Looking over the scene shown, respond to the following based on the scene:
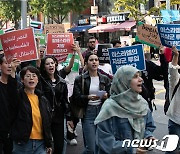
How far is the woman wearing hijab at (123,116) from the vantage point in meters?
3.47

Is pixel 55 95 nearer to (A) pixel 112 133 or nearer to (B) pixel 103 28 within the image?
(A) pixel 112 133

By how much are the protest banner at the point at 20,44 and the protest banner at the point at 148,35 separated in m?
1.86

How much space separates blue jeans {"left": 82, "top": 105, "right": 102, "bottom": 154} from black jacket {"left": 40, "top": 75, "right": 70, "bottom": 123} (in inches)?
12.0

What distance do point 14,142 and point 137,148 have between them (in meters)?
1.65

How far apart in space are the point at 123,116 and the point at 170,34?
2.14 m

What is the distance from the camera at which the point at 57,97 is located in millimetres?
5668

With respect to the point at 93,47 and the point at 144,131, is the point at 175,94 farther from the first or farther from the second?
the point at 93,47

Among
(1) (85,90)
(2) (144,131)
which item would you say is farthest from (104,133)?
(1) (85,90)

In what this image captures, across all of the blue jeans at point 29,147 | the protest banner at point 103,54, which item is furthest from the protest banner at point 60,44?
the blue jeans at point 29,147

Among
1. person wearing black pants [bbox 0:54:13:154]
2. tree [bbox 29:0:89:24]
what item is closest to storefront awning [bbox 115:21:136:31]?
tree [bbox 29:0:89:24]

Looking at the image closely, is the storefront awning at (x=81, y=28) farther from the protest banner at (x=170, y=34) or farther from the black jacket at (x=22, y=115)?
the black jacket at (x=22, y=115)

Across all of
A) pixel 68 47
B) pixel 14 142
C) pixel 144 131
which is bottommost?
pixel 14 142

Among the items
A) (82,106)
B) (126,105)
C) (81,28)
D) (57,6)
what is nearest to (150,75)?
(82,106)

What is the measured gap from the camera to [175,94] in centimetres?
497
